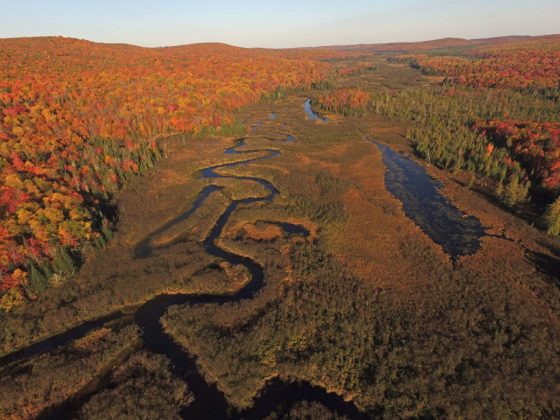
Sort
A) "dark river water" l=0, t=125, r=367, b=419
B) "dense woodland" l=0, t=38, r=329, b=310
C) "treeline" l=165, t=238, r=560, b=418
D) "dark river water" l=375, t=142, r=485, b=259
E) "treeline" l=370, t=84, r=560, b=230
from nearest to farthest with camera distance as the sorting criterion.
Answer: "treeline" l=165, t=238, r=560, b=418
"dark river water" l=0, t=125, r=367, b=419
"dense woodland" l=0, t=38, r=329, b=310
"dark river water" l=375, t=142, r=485, b=259
"treeline" l=370, t=84, r=560, b=230

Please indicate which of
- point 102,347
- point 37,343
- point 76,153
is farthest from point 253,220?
point 76,153

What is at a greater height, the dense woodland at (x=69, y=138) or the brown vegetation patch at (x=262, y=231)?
the dense woodland at (x=69, y=138)

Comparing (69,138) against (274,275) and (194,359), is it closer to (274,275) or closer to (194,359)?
(274,275)

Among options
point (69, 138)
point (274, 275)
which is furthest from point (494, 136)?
point (69, 138)

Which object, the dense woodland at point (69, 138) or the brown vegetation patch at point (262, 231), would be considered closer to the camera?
the dense woodland at point (69, 138)

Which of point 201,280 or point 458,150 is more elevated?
Answer: point 458,150

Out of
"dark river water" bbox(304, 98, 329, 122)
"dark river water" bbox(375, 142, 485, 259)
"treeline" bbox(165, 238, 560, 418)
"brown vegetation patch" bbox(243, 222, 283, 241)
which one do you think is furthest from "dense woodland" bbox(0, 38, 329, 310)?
"dark river water" bbox(375, 142, 485, 259)

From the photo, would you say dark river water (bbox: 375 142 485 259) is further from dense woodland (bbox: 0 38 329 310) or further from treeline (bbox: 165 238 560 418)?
dense woodland (bbox: 0 38 329 310)

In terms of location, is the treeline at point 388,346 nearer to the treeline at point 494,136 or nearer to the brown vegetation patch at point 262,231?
the brown vegetation patch at point 262,231

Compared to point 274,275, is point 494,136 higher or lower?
higher

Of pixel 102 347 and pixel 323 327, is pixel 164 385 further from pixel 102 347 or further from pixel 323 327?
pixel 323 327

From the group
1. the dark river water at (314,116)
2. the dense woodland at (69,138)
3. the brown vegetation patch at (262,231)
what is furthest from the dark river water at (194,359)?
the dark river water at (314,116)
